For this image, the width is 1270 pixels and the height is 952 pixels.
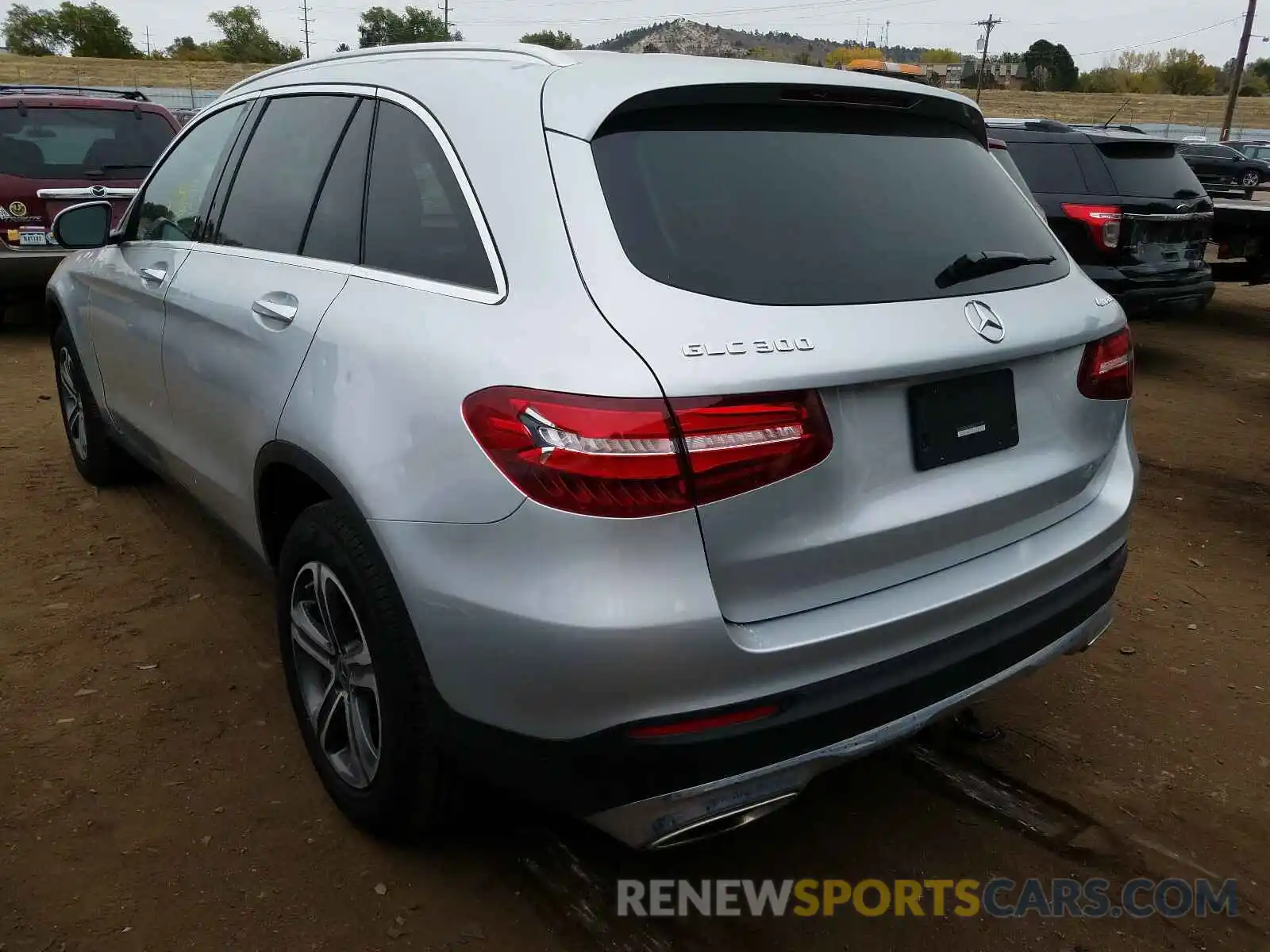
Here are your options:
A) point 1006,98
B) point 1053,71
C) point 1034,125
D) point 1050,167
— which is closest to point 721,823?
point 1050,167

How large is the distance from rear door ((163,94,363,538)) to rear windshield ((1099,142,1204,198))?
6587 millimetres

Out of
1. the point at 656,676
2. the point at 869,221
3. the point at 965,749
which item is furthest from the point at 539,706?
the point at 965,749

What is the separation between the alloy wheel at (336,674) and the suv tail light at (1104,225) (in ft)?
22.1

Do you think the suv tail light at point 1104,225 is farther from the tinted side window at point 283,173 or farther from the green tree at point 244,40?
the green tree at point 244,40

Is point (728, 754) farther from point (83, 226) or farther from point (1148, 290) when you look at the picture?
point (1148, 290)

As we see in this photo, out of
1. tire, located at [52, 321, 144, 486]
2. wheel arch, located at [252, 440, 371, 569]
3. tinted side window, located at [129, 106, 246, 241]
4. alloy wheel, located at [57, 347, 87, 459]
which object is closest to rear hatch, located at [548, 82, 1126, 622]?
wheel arch, located at [252, 440, 371, 569]

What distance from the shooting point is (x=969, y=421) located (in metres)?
2.08

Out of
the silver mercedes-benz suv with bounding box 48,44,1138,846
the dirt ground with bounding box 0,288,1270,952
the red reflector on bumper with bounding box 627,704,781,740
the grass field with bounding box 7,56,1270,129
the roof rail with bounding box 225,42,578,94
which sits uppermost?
the grass field with bounding box 7,56,1270,129

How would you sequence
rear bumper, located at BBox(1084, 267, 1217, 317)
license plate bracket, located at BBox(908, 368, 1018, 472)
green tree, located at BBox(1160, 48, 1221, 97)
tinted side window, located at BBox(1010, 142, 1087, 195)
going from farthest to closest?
green tree, located at BBox(1160, 48, 1221, 97), tinted side window, located at BBox(1010, 142, 1087, 195), rear bumper, located at BBox(1084, 267, 1217, 317), license plate bracket, located at BBox(908, 368, 1018, 472)

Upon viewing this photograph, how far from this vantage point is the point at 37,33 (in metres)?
86.9

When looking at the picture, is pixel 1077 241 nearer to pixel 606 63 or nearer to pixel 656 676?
pixel 606 63

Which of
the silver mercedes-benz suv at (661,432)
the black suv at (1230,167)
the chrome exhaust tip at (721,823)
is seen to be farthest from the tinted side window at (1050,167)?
the black suv at (1230,167)

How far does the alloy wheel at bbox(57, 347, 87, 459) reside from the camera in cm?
465

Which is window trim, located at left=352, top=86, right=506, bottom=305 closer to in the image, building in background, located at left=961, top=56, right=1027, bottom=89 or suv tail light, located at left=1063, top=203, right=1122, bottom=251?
suv tail light, located at left=1063, top=203, right=1122, bottom=251
